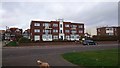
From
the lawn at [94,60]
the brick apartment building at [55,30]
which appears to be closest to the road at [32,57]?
the lawn at [94,60]

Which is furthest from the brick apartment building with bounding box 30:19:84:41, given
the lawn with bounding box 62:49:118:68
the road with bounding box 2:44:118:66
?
the lawn with bounding box 62:49:118:68

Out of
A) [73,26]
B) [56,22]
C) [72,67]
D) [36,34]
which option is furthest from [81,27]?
[72,67]

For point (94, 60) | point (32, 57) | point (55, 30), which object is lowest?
point (32, 57)

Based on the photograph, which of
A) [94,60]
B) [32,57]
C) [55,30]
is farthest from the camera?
[55,30]

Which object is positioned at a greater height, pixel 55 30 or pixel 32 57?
pixel 55 30

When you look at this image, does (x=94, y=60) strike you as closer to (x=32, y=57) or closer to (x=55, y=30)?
(x=32, y=57)

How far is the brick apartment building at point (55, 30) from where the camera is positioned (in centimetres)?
7862

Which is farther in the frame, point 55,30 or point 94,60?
point 55,30

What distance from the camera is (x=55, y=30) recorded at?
8275 cm

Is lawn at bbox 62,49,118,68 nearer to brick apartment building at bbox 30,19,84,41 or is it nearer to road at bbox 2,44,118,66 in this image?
road at bbox 2,44,118,66

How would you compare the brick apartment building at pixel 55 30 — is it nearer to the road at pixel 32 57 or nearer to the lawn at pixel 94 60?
the road at pixel 32 57

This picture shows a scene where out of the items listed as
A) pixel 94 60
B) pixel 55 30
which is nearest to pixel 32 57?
pixel 94 60

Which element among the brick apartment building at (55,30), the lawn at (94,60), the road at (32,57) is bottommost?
the road at (32,57)

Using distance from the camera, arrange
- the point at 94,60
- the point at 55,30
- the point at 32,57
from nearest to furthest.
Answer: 1. the point at 94,60
2. the point at 32,57
3. the point at 55,30
